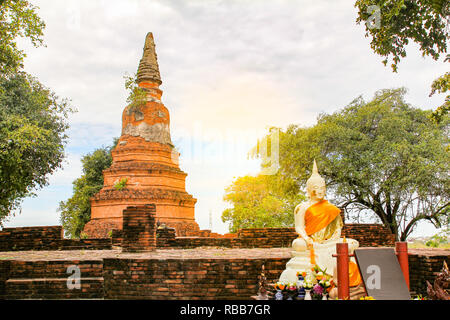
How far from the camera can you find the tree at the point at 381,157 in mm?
16422

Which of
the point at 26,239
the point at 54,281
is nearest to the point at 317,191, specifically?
the point at 54,281

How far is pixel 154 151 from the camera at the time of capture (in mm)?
18281

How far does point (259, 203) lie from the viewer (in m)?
24.9

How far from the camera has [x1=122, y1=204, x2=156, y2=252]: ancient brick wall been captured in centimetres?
919

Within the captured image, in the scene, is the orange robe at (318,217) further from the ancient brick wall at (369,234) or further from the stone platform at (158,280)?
the ancient brick wall at (369,234)

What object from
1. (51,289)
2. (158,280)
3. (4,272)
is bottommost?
(51,289)

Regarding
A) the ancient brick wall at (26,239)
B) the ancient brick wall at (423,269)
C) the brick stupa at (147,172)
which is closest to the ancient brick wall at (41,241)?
the ancient brick wall at (26,239)

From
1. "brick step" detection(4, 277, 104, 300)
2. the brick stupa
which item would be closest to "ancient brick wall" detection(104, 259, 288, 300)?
"brick step" detection(4, 277, 104, 300)

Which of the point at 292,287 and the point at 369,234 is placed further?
the point at 369,234

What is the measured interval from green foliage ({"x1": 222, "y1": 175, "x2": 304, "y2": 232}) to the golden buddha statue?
1294 cm

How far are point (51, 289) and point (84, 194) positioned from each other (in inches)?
692

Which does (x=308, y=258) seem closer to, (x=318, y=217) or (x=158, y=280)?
(x=318, y=217)

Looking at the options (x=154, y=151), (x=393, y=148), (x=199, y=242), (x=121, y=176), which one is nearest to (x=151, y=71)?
(x=154, y=151)

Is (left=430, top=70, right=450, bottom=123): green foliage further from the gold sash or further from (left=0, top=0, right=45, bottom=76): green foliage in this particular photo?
(left=0, top=0, right=45, bottom=76): green foliage
